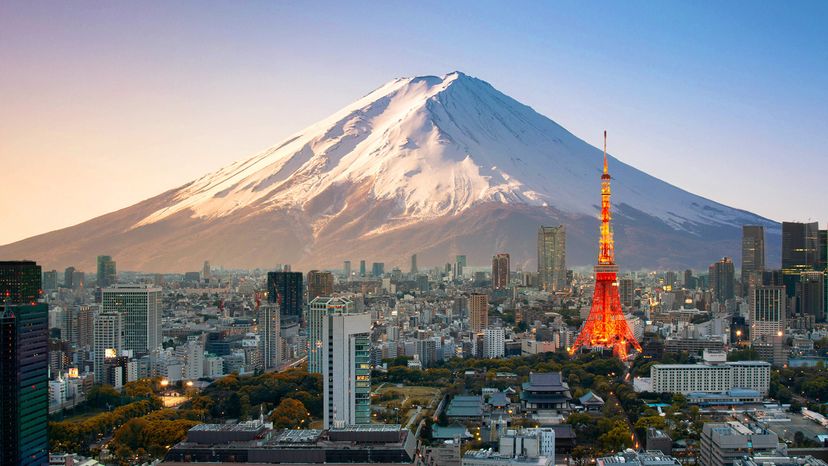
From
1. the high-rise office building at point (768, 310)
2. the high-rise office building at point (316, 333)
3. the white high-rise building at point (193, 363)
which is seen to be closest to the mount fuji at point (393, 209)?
the high-rise office building at point (768, 310)

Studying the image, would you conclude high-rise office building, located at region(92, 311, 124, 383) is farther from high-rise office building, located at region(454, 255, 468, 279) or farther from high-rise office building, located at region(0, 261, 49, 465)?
high-rise office building, located at region(454, 255, 468, 279)

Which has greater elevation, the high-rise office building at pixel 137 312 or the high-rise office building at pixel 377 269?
the high-rise office building at pixel 377 269

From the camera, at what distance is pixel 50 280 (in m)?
44.0

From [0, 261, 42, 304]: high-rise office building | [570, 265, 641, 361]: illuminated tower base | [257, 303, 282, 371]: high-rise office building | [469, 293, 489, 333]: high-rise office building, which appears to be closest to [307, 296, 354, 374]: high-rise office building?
[257, 303, 282, 371]: high-rise office building

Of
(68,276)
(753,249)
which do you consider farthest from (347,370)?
(753,249)

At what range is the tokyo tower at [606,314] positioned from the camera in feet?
88.7

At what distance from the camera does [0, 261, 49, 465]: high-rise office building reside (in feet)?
46.2

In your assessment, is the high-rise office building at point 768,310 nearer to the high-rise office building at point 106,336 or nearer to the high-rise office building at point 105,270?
the high-rise office building at point 106,336

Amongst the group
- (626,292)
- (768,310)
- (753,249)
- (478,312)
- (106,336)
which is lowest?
(106,336)

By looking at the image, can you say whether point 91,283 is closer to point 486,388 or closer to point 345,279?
point 345,279

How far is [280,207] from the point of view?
53844mm

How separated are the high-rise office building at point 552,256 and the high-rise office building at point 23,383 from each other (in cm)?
3691

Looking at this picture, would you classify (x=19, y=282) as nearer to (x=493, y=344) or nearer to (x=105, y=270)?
(x=493, y=344)

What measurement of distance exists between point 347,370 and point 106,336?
1334cm
